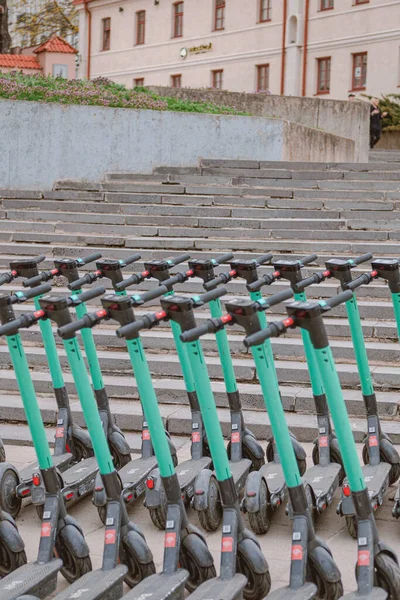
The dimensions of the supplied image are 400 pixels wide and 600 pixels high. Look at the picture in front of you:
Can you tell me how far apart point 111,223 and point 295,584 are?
344 inches

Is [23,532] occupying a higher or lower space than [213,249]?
lower

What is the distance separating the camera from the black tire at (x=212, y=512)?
5.66 metres

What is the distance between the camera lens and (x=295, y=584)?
4551mm

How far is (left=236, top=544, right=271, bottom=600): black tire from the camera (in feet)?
15.7

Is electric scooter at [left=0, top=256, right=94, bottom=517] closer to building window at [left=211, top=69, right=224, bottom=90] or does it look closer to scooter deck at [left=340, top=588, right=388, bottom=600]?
scooter deck at [left=340, top=588, right=388, bottom=600]

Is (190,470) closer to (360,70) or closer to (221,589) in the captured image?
(221,589)

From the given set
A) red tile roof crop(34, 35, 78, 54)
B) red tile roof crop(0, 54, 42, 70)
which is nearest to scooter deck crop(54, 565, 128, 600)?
red tile roof crop(0, 54, 42, 70)

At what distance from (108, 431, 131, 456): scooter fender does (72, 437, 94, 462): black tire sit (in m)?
0.16

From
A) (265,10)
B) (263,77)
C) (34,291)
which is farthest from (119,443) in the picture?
(265,10)

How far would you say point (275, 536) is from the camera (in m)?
5.73

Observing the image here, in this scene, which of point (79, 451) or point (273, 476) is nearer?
point (273, 476)

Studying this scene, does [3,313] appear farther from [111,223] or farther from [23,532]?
[111,223]

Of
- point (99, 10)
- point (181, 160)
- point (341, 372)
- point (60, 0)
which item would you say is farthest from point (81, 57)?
point (341, 372)

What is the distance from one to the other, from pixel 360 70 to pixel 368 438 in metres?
26.6
